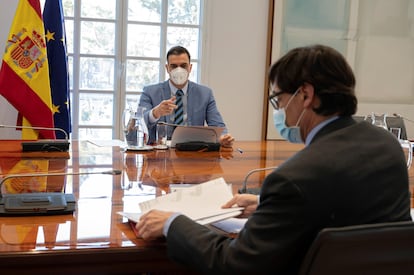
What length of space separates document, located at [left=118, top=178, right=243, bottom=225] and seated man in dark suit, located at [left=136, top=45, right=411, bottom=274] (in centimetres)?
12

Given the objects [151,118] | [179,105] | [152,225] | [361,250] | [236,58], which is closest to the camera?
[361,250]

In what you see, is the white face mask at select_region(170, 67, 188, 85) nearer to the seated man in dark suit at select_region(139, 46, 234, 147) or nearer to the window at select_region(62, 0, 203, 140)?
the seated man in dark suit at select_region(139, 46, 234, 147)

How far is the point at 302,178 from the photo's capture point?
0.98 meters

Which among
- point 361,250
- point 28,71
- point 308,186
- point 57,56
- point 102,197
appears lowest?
point 102,197

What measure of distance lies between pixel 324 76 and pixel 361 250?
399 millimetres

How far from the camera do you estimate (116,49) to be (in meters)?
4.39

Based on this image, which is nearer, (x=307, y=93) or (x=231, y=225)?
(x=307, y=93)

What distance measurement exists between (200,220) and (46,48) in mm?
3047

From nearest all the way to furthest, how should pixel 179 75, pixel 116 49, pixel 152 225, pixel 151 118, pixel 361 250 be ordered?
pixel 361 250, pixel 152 225, pixel 151 118, pixel 179 75, pixel 116 49

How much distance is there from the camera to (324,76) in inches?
43.7

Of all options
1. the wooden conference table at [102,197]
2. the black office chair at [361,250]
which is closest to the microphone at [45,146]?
the wooden conference table at [102,197]

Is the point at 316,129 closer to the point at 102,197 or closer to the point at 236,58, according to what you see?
the point at 102,197

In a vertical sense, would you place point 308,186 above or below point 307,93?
below

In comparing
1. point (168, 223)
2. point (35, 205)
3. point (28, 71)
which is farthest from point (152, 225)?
point (28, 71)
